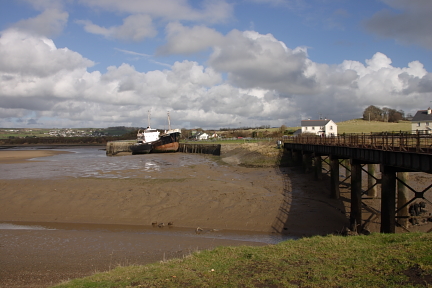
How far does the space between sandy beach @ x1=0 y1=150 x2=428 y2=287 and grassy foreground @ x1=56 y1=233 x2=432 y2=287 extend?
321cm

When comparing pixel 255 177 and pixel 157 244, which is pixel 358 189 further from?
pixel 255 177

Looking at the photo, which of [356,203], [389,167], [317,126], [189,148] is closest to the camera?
[389,167]

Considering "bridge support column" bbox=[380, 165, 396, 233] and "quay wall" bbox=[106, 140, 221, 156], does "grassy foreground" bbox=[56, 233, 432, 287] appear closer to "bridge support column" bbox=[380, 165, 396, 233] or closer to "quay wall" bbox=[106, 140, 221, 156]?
"bridge support column" bbox=[380, 165, 396, 233]

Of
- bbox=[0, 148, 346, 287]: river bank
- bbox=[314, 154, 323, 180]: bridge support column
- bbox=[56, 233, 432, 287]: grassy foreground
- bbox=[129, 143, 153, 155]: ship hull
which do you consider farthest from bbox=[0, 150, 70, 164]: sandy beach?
bbox=[56, 233, 432, 287]: grassy foreground

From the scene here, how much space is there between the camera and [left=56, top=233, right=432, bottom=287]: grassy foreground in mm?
7199

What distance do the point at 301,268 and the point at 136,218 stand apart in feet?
41.5

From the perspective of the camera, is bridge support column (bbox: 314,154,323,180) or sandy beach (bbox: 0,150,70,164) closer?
bridge support column (bbox: 314,154,323,180)

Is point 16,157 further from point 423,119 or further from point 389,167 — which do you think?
point 423,119

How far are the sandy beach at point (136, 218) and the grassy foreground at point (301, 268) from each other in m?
3.21

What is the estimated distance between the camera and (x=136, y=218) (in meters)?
18.8

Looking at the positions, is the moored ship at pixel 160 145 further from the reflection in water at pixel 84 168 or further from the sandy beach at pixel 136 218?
the sandy beach at pixel 136 218

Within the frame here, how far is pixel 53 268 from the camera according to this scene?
11.5 metres

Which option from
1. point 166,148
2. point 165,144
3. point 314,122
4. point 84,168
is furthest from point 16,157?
point 314,122

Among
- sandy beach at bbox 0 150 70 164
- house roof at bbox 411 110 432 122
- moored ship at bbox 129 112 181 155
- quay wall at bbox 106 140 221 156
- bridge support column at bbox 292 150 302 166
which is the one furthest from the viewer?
moored ship at bbox 129 112 181 155
